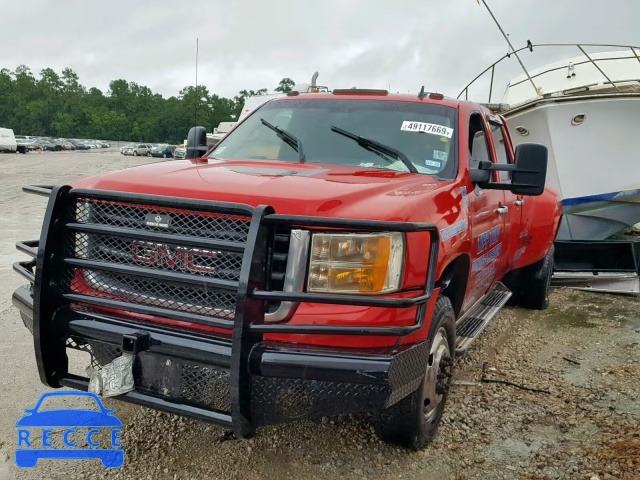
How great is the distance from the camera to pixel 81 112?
10831cm

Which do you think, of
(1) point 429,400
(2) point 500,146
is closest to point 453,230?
(1) point 429,400

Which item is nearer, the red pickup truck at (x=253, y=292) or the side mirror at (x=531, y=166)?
the red pickup truck at (x=253, y=292)

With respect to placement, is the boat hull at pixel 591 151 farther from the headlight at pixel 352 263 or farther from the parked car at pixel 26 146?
the parked car at pixel 26 146

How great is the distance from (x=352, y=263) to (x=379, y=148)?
57.9 inches

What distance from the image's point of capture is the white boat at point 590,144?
9.49 meters

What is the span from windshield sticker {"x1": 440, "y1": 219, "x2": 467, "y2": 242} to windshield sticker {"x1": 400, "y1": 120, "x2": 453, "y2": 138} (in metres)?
0.73

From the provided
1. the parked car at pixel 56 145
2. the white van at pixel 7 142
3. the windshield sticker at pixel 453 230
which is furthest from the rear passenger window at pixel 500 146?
the parked car at pixel 56 145

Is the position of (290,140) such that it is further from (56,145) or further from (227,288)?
Result: (56,145)

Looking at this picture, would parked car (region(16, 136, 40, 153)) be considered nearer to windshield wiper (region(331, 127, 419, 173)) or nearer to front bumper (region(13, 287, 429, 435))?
windshield wiper (region(331, 127, 419, 173))

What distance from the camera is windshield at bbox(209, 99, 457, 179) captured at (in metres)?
3.77

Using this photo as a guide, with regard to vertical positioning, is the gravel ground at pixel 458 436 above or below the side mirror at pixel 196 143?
below

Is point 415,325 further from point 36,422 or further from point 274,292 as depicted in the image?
point 36,422

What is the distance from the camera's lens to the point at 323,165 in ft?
12.0

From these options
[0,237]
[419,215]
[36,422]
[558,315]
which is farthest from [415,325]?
[0,237]
